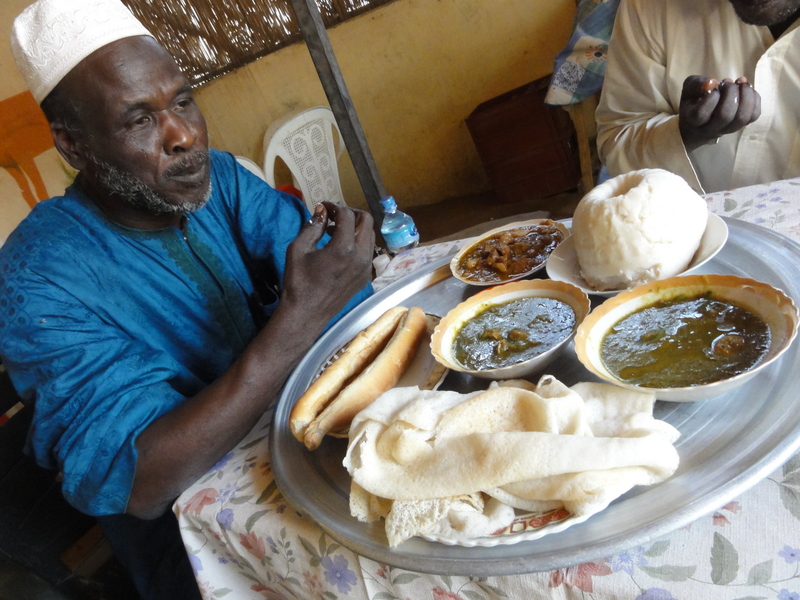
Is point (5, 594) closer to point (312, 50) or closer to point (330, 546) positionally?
point (330, 546)

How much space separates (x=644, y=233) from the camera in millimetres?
1348

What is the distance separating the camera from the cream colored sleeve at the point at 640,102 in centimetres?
217

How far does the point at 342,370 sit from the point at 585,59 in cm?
364

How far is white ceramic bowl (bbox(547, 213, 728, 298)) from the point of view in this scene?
52.1 inches

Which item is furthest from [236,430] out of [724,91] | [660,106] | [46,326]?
[660,106]

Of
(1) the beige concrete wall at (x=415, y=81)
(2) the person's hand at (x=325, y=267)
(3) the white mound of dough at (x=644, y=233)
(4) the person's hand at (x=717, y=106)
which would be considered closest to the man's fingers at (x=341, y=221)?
(2) the person's hand at (x=325, y=267)

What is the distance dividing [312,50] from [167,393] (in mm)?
2366

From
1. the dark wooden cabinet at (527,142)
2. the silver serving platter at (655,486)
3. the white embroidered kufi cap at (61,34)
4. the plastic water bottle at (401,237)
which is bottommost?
the dark wooden cabinet at (527,142)

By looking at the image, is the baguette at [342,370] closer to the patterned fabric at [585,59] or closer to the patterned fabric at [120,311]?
the patterned fabric at [120,311]

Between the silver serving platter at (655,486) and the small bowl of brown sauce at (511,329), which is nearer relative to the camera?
the silver serving platter at (655,486)

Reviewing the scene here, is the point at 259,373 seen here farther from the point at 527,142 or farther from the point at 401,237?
the point at 527,142

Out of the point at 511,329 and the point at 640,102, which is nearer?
the point at 511,329

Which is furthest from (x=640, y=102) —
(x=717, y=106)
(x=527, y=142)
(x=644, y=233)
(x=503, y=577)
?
(x=527, y=142)

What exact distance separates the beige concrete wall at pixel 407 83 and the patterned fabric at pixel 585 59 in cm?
170
